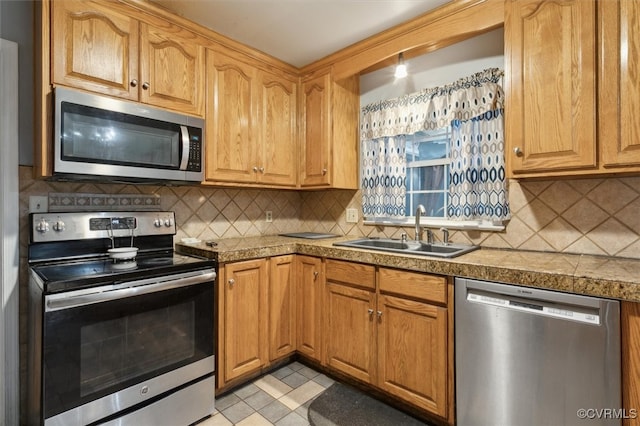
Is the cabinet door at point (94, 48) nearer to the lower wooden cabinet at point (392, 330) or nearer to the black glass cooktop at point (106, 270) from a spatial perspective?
the black glass cooktop at point (106, 270)

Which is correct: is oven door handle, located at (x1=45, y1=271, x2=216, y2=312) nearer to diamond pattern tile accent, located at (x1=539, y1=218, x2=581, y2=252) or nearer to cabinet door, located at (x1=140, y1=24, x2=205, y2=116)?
cabinet door, located at (x1=140, y1=24, x2=205, y2=116)

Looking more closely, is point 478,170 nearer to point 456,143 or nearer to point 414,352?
point 456,143

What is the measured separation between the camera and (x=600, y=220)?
163cm

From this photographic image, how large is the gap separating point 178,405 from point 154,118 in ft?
5.03

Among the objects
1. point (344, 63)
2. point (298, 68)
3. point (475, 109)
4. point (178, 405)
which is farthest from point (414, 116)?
point (178, 405)

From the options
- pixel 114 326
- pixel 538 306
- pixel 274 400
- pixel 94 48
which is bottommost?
pixel 274 400

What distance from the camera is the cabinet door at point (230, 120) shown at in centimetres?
207

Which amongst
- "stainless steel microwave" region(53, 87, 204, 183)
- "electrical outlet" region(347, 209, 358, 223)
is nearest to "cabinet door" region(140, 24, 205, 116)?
"stainless steel microwave" region(53, 87, 204, 183)

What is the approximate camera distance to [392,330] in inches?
68.7

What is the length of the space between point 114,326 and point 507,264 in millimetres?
1786

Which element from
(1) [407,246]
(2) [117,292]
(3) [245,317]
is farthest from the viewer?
(1) [407,246]

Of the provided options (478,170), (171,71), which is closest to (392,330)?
(478,170)

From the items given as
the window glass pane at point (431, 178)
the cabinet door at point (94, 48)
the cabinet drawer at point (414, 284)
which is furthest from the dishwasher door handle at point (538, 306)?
the cabinet door at point (94, 48)

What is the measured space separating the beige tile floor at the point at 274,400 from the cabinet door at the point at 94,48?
6.01 ft
